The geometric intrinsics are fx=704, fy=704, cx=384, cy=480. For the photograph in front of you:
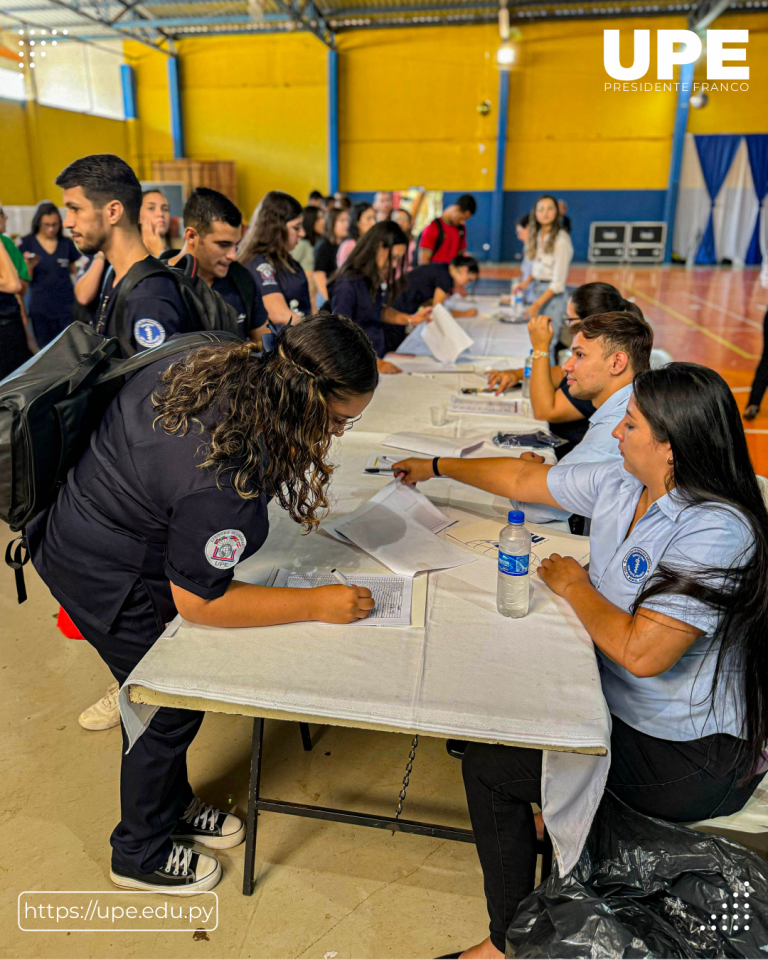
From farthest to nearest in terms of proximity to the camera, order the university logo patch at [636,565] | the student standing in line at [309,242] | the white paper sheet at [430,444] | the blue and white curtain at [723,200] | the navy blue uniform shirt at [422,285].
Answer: the blue and white curtain at [723,200]
the student standing in line at [309,242]
the navy blue uniform shirt at [422,285]
the white paper sheet at [430,444]
the university logo patch at [636,565]

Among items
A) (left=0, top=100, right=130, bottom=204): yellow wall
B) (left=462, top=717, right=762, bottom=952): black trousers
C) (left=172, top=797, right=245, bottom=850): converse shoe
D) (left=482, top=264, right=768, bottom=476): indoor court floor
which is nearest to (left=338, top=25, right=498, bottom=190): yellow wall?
(left=482, top=264, right=768, bottom=476): indoor court floor

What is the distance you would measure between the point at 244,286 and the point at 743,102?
1405 centimetres

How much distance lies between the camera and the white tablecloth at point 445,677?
1104 millimetres

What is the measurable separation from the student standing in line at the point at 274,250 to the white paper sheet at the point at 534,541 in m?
1.84

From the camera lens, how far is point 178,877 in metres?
1.52

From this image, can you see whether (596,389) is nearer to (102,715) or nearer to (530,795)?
(530,795)

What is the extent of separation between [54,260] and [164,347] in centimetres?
490

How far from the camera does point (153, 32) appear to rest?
13656 millimetres

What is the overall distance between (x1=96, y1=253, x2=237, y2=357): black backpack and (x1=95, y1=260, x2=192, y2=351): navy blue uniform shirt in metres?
0.01

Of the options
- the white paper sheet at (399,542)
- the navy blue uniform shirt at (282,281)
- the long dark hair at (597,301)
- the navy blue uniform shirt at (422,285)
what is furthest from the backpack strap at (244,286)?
the navy blue uniform shirt at (422,285)

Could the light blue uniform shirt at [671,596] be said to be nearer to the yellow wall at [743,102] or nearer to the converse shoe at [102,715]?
the converse shoe at [102,715]

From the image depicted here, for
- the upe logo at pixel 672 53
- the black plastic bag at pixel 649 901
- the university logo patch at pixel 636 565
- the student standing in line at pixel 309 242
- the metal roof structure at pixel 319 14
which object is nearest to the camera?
the black plastic bag at pixel 649 901

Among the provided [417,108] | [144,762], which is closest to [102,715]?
[144,762]

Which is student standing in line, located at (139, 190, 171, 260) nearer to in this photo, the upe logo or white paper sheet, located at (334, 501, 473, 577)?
white paper sheet, located at (334, 501, 473, 577)
